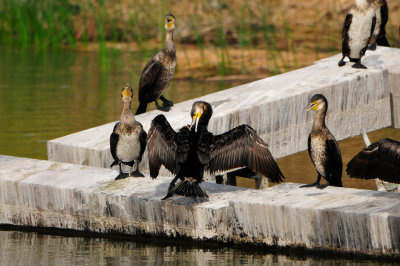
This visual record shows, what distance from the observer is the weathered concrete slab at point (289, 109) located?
767 cm

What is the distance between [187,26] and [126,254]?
10392 mm

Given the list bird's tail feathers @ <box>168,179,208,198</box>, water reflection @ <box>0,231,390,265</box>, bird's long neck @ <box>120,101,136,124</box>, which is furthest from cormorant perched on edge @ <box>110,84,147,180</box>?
bird's tail feathers @ <box>168,179,208,198</box>

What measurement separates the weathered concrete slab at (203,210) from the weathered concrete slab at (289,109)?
449mm

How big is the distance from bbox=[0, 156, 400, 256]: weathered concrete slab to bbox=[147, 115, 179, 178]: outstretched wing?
22 centimetres

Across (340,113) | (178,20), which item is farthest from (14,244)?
(178,20)

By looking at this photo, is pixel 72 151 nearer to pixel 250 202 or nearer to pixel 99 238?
pixel 99 238

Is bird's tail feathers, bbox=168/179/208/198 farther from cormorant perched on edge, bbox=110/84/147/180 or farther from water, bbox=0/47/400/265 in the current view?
cormorant perched on edge, bbox=110/84/147/180

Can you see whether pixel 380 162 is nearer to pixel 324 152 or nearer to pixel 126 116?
pixel 324 152

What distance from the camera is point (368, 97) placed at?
965 cm

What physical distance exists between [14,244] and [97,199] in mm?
676

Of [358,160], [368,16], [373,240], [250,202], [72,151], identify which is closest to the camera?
[373,240]

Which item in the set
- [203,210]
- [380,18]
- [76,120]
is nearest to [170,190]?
[203,210]

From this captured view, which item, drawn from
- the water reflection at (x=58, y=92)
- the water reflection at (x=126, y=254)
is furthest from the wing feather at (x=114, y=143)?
the water reflection at (x=58, y=92)

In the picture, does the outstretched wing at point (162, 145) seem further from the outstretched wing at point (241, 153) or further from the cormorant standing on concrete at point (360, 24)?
the cormorant standing on concrete at point (360, 24)
